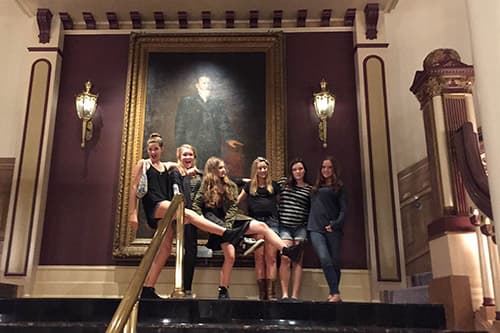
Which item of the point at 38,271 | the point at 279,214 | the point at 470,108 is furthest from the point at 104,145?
the point at 470,108

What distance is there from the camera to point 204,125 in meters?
7.18

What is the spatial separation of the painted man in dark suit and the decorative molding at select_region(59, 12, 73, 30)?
207 cm

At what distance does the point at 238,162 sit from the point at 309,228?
6.11 ft

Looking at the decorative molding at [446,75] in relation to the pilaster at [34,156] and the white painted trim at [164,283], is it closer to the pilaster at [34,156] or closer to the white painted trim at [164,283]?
the white painted trim at [164,283]

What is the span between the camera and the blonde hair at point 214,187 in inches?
209

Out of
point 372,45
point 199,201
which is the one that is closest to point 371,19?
point 372,45

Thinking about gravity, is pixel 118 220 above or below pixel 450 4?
below

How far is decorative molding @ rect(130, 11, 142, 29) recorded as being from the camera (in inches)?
297

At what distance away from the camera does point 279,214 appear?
5680 mm

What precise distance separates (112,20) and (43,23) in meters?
0.94

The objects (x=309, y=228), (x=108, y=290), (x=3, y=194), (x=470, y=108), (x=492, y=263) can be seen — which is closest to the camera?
(x=492, y=263)

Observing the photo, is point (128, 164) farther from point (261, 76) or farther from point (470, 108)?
point (470, 108)

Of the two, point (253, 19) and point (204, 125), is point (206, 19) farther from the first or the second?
point (204, 125)

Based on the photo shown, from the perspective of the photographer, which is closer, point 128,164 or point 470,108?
point 470,108
